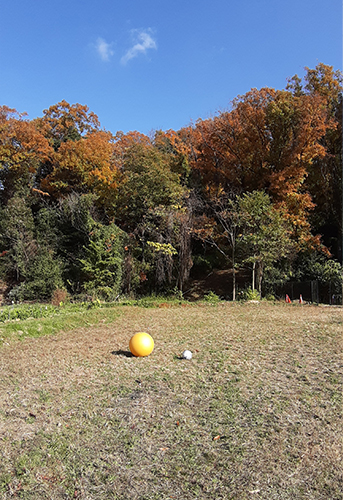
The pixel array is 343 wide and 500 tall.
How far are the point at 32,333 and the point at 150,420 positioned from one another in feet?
18.8

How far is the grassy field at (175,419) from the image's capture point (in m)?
3.15

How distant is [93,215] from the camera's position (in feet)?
63.2

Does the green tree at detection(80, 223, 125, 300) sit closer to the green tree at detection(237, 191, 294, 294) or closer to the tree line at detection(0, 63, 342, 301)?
the tree line at detection(0, 63, 342, 301)

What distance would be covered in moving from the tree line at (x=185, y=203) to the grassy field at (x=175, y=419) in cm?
824

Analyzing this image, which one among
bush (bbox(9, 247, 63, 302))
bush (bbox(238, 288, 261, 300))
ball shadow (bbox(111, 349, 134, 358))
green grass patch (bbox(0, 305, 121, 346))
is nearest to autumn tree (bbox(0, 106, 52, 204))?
bush (bbox(9, 247, 63, 302))

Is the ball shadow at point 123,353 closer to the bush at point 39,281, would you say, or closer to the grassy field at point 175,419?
the grassy field at point 175,419

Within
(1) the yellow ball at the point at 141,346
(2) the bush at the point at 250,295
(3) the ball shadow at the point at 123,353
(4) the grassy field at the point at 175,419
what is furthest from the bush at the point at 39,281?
(1) the yellow ball at the point at 141,346

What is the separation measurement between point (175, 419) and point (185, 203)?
14.1m

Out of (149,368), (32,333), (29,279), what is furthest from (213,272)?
(149,368)

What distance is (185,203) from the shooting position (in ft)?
58.3

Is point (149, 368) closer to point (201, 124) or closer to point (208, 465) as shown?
point (208, 465)

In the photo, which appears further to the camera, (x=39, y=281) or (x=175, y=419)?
(x=39, y=281)

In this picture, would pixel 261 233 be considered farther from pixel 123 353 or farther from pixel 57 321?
pixel 123 353

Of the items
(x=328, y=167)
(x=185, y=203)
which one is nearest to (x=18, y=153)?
(x=185, y=203)
